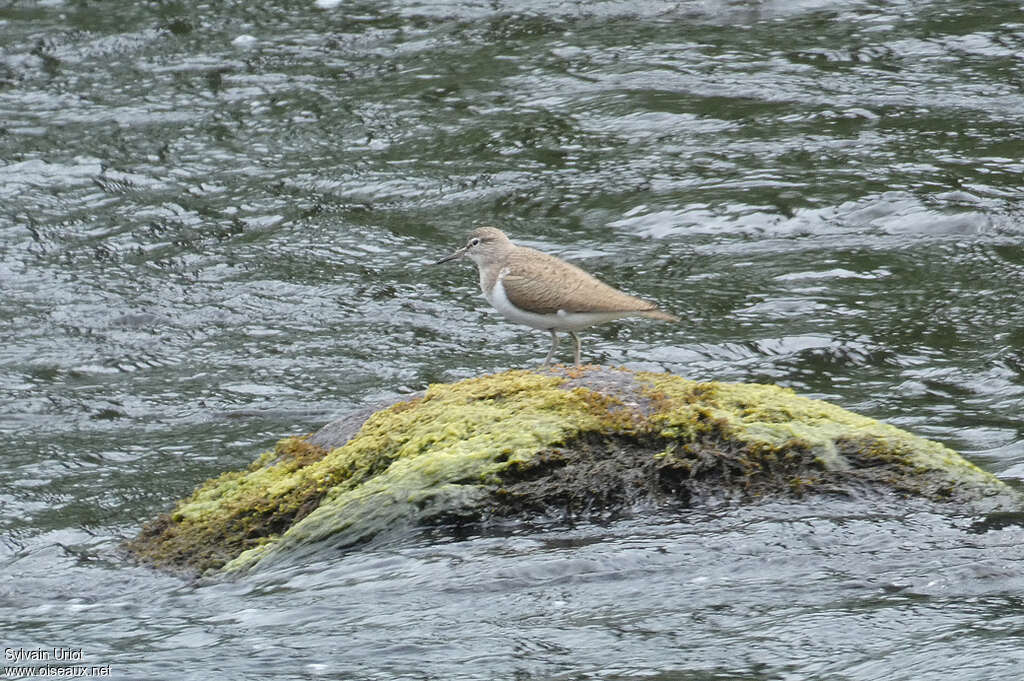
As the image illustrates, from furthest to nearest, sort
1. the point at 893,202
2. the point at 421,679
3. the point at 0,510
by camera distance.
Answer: the point at 893,202 < the point at 0,510 < the point at 421,679

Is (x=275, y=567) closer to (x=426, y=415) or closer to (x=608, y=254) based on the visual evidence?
(x=426, y=415)

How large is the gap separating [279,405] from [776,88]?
6.15m

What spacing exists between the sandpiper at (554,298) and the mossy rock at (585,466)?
1940 mm

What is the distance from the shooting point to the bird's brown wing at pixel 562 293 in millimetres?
8562

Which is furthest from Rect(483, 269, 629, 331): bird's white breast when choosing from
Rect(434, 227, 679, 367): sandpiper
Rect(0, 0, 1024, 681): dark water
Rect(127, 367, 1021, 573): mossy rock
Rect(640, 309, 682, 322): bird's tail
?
Rect(127, 367, 1021, 573): mossy rock

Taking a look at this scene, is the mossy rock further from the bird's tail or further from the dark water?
the bird's tail

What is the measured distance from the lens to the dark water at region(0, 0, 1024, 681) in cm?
564

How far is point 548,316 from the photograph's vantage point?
8633 millimetres

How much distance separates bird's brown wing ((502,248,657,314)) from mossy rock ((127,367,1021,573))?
1936 millimetres

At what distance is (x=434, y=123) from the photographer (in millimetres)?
13367

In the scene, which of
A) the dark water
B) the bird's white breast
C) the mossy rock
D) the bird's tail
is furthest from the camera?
the bird's white breast

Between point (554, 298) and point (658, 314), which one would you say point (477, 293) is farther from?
point (658, 314)

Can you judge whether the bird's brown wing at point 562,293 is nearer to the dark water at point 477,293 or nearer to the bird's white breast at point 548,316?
the bird's white breast at point 548,316

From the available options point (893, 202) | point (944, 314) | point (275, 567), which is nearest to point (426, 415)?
point (275, 567)
